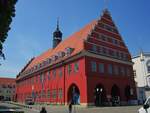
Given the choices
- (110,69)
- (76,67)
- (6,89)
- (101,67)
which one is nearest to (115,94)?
(110,69)

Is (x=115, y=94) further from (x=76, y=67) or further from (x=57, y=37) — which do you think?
(x=57, y=37)

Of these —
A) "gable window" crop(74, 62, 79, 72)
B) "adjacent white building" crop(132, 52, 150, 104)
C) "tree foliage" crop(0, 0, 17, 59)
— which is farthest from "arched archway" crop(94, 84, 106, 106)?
"tree foliage" crop(0, 0, 17, 59)

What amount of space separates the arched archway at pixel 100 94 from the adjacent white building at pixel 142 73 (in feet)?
58.2

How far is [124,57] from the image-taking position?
50.1m

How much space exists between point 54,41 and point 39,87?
13.9 meters

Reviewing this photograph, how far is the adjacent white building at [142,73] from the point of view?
5891cm

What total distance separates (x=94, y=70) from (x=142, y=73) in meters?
24.5

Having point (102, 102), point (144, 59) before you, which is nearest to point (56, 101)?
point (102, 102)

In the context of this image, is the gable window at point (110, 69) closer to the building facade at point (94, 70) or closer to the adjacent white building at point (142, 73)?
the building facade at point (94, 70)

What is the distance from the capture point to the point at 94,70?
138 ft

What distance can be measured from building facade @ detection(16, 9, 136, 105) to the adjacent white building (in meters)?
10.2

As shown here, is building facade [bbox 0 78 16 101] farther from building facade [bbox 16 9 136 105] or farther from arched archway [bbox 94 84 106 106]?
arched archway [bbox 94 84 106 106]

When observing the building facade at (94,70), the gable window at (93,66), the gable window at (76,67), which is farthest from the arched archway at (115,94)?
the gable window at (76,67)

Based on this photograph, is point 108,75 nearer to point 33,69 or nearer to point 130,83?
point 130,83
